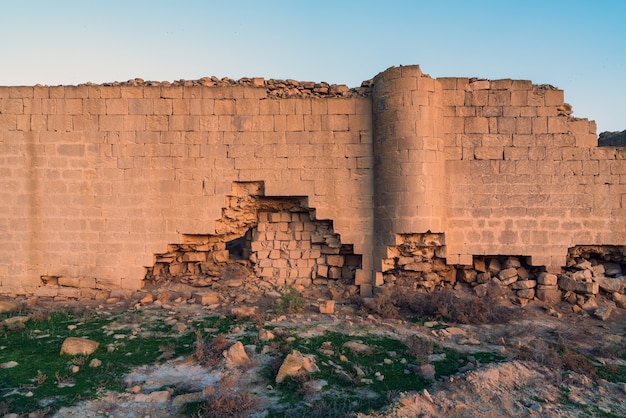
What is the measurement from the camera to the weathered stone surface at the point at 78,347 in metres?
4.92

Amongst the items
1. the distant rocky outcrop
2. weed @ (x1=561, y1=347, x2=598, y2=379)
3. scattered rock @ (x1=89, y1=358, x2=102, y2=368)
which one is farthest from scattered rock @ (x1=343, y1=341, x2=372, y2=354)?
the distant rocky outcrop

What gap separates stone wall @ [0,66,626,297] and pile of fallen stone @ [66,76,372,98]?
0.15 m


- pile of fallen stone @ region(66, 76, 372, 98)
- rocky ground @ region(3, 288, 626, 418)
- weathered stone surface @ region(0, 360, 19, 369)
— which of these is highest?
pile of fallen stone @ region(66, 76, 372, 98)

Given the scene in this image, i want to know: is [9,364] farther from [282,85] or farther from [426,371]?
[282,85]

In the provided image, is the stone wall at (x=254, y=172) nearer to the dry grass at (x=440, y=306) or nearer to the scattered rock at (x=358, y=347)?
the dry grass at (x=440, y=306)

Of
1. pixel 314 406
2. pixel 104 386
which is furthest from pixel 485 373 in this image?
pixel 104 386

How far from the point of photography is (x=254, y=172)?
25.2 ft

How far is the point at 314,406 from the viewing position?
3.71 meters

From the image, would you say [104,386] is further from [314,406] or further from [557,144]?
[557,144]

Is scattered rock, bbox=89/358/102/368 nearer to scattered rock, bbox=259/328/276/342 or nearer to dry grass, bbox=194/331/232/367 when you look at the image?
dry grass, bbox=194/331/232/367

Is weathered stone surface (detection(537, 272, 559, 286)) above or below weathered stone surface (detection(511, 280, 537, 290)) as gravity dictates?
above

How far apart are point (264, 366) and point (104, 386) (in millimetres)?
1629

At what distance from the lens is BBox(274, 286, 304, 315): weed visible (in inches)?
265

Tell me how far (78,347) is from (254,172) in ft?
13.1
